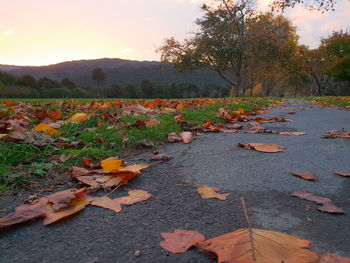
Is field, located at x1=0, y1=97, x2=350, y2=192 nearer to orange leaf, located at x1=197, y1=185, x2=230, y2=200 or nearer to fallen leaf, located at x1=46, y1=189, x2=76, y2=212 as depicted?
fallen leaf, located at x1=46, y1=189, x2=76, y2=212

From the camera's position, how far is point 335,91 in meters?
52.2

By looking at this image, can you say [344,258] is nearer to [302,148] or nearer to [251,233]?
[251,233]

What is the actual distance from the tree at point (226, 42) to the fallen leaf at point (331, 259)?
2023cm

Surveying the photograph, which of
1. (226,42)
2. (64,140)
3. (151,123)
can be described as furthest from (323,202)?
(226,42)

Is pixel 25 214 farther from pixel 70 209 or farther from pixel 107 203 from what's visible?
pixel 107 203

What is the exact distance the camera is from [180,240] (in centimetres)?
76

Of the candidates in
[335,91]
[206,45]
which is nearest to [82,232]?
[206,45]

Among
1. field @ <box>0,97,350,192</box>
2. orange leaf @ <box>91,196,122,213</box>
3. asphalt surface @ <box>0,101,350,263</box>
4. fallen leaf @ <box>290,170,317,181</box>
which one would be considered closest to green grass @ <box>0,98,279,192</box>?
field @ <box>0,97,350,192</box>

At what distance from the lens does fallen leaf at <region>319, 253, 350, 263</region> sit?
0.64 m

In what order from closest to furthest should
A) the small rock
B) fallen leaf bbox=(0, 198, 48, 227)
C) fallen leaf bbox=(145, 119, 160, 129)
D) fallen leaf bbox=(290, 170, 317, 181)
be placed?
fallen leaf bbox=(0, 198, 48, 227)
fallen leaf bbox=(290, 170, 317, 181)
the small rock
fallen leaf bbox=(145, 119, 160, 129)

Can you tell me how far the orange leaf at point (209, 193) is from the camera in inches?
42.1

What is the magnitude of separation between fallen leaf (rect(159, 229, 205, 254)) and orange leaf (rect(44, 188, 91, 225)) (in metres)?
A: 0.38

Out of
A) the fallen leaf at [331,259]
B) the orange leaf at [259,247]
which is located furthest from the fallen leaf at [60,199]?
the fallen leaf at [331,259]

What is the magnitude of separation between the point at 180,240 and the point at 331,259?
0.39 metres
